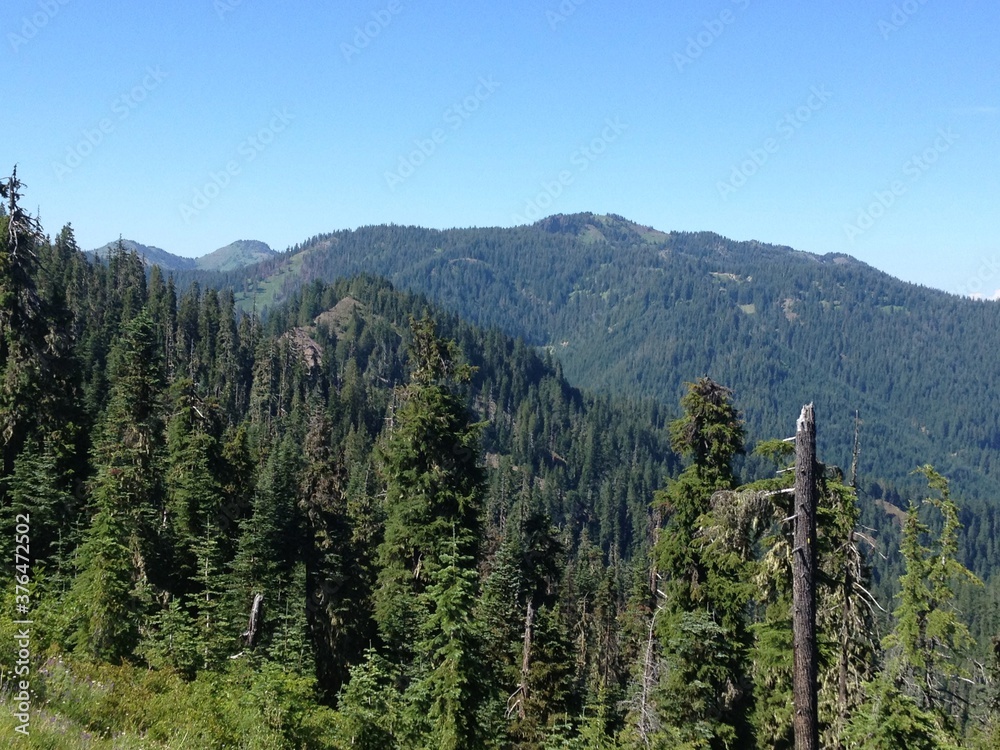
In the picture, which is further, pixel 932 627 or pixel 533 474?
pixel 533 474

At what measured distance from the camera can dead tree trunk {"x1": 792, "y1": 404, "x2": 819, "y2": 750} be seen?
1004 centimetres

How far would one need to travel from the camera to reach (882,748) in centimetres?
1302

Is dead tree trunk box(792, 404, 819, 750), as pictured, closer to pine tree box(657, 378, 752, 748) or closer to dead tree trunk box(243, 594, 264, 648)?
pine tree box(657, 378, 752, 748)

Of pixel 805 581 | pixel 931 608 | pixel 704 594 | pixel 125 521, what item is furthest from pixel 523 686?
pixel 805 581

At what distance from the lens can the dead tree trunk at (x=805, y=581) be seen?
10039 millimetres

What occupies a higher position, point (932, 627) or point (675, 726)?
point (932, 627)

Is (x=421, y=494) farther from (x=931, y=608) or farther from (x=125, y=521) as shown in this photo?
(x=931, y=608)

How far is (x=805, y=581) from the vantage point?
10180 millimetres

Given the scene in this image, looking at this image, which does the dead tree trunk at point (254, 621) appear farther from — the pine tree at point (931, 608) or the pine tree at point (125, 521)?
the pine tree at point (931, 608)

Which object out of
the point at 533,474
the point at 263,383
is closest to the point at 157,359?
the point at 263,383

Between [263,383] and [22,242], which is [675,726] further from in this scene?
[263,383]

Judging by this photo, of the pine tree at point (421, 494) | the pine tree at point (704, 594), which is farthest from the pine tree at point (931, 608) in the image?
the pine tree at point (421, 494)

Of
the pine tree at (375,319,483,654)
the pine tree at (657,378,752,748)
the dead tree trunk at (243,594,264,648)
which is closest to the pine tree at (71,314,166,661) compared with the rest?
the dead tree trunk at (243,594,264,648)

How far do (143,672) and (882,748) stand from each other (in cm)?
1341
